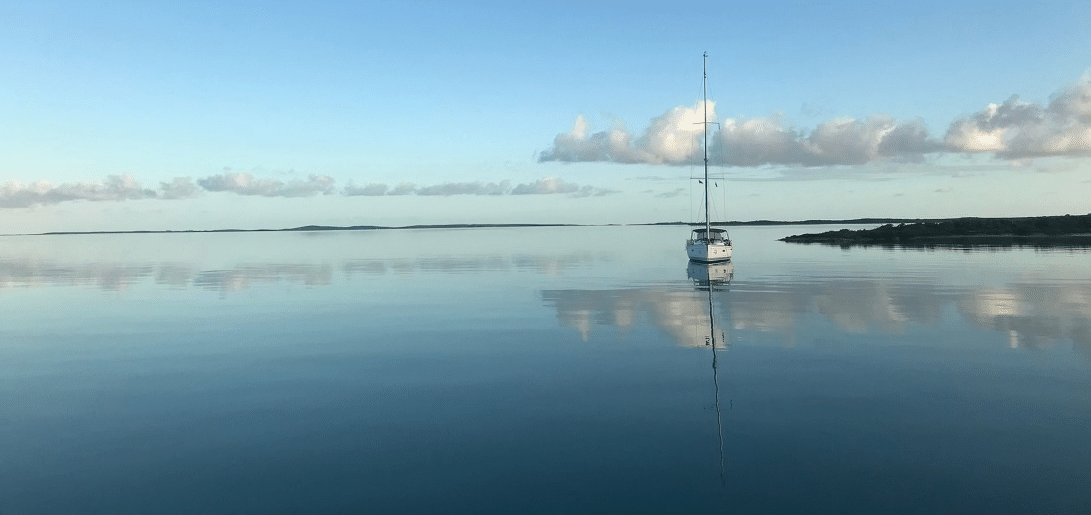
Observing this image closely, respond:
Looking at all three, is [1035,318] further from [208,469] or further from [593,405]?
[208,469]

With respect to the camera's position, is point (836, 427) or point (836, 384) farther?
point (836, 384)

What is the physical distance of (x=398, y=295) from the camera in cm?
4069

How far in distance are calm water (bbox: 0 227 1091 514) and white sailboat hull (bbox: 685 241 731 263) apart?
2868 cm

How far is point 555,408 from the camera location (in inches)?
610

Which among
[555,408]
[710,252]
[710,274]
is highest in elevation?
[710,252]

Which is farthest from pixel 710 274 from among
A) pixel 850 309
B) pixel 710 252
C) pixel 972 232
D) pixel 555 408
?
pixel 972 232

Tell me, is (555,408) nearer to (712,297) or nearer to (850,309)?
(850,309)

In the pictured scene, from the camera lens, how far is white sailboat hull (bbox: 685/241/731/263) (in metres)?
63.0

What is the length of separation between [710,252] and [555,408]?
164 feet

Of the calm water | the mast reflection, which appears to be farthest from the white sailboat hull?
the calm water

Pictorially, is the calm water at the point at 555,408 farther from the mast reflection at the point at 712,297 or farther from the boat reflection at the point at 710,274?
the boat reflection at the point at 710,274

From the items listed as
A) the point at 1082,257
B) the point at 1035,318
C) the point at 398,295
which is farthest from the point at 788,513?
the point at 1082,257

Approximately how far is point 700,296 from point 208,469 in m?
30.2

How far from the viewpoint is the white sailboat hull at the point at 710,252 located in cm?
6303
